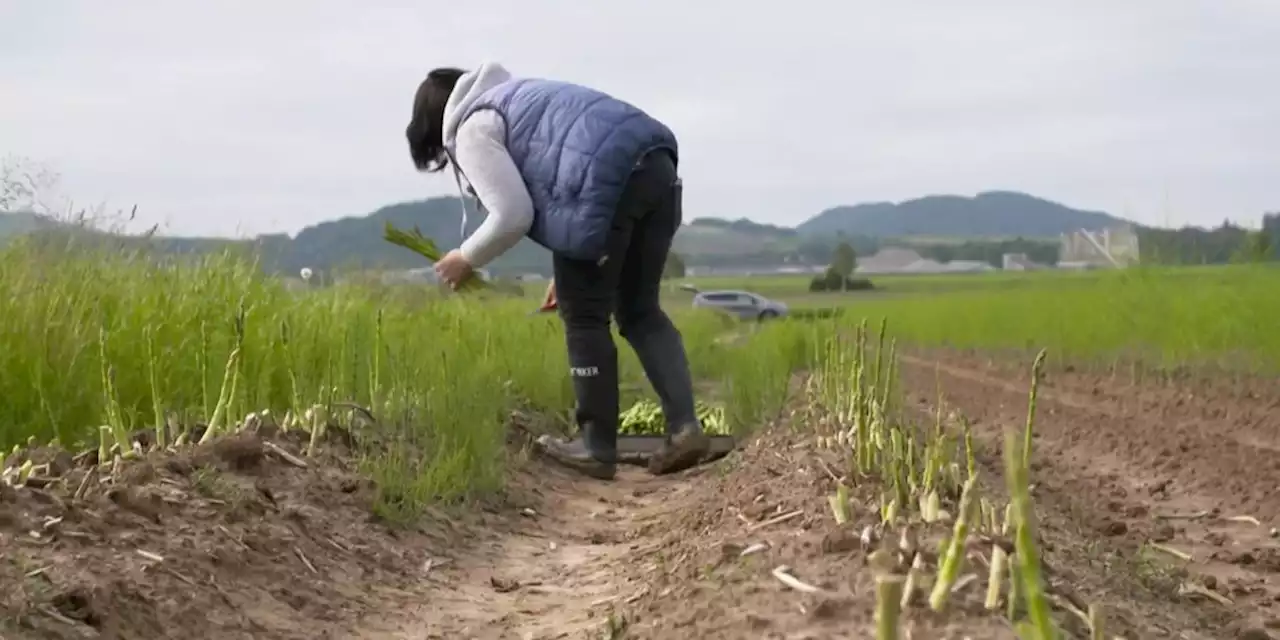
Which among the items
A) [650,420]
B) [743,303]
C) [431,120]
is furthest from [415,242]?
[743,303]

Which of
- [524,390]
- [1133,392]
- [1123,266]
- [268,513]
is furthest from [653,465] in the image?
[1123,266]

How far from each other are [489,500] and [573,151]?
1.08 metres

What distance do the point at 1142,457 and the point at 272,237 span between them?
3.72 meters

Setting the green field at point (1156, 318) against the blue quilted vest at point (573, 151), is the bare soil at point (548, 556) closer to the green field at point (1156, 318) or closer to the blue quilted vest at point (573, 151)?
the blue quilted vest at point (573, 151)

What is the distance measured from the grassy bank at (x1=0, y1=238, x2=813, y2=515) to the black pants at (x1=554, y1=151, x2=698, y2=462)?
359 millimetres

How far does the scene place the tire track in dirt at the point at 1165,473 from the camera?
304cm

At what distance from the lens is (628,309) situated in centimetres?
437

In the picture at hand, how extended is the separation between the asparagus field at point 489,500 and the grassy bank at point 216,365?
13 millimetres

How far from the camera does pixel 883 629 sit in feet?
3.72

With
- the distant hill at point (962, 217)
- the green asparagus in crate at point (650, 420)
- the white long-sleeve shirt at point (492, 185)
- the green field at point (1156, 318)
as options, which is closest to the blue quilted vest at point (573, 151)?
the white long-sleeve shirt at point (492, 185)

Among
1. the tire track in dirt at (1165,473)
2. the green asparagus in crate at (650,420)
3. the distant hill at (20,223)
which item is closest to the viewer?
the tire track in dirt at (1165,473)

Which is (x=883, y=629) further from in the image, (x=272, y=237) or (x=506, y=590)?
(x=272, y=237)

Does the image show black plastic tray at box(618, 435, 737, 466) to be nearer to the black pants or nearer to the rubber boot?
the rubber boot

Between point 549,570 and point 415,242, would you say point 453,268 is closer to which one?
point 415,242
